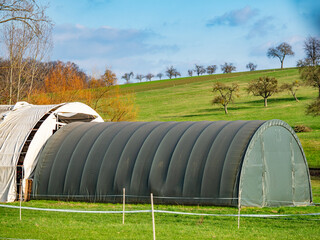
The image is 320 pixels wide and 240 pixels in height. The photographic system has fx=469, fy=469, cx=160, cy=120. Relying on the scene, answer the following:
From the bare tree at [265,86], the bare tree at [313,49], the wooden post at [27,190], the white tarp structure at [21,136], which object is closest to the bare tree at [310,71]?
the bare tree at [313,49]

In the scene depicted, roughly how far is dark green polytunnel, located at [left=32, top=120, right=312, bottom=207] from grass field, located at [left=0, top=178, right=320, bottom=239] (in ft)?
4.59

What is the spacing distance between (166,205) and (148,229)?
6.48 metres

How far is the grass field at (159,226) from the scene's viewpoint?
14305mm

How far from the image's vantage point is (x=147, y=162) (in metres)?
23.2

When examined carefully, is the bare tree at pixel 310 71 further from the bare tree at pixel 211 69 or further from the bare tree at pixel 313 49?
the bare tree at pixel 211 69

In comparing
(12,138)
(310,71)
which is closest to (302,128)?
(310,71)

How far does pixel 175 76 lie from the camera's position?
166125 millimetres

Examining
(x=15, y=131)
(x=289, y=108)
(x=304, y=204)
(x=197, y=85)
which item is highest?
(x=197, y=85)

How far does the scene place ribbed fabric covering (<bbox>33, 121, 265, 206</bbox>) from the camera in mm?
21406

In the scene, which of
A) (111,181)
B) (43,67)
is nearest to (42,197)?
(111,181)

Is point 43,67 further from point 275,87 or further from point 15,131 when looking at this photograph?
point 275,87

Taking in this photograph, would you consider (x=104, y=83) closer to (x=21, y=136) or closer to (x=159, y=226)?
(x=21, y=136)

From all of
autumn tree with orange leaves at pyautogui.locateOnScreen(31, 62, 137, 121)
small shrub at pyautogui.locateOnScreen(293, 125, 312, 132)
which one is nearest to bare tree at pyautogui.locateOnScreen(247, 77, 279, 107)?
small shrub at pyautogui.locateOnScreen(293, 125, 312, 132)

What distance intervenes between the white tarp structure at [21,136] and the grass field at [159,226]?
5.06 meters
